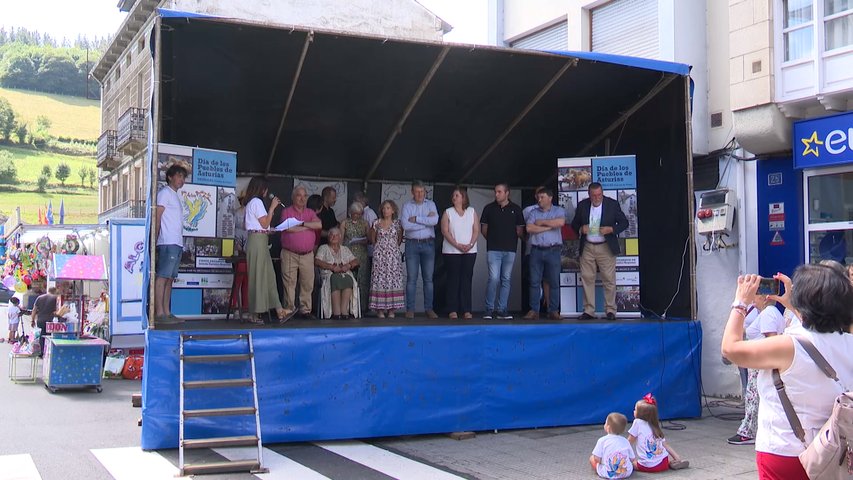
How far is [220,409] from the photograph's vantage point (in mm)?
6754

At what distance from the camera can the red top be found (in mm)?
8984

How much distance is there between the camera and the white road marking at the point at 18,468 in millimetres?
6102

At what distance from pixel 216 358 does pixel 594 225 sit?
200 inches

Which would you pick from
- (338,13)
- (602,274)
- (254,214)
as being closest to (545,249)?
(602,274)

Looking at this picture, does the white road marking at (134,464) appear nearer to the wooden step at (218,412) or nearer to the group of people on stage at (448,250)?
the wooden step at (218,412)

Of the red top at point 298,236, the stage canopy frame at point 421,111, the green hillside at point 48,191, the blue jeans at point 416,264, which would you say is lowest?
the blue jeans at point 416,264

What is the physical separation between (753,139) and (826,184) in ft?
3.59

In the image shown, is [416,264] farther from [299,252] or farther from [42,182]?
[42,182]

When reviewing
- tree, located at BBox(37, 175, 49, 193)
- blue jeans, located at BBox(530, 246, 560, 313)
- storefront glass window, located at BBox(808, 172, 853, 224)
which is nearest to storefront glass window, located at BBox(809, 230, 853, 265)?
storefront glass window, located at BBox(808, 172, 853, 224)

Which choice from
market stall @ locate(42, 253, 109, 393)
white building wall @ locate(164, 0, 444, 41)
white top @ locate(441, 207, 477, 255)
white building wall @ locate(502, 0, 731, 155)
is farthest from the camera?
white building wall @ locate(164, 0, 444, 41)

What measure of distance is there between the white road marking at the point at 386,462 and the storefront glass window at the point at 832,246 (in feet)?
20.5

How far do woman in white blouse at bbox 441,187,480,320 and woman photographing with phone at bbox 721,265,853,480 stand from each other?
6632 millimetres

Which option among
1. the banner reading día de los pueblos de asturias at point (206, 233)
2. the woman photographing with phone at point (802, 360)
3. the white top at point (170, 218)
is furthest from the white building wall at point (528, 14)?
the woman photographing with phone at point (802, 360)

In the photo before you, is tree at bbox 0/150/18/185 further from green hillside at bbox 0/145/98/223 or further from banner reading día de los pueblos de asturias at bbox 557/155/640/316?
banner reading día de los pueblos de asturias at bbox 557/155/640/316
